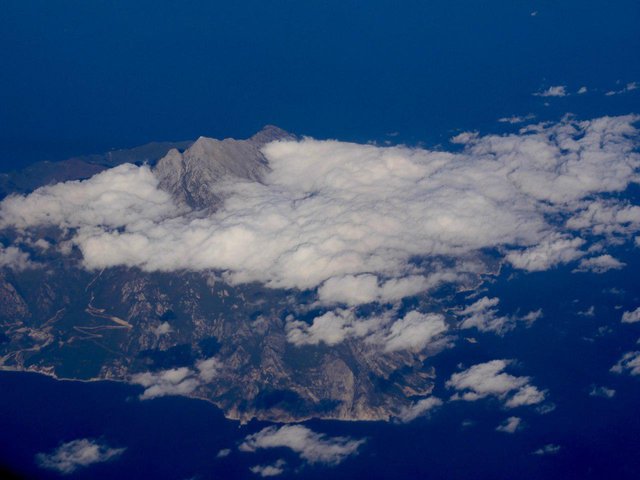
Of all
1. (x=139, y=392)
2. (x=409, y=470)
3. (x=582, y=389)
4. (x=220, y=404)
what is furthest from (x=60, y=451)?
(x=582, y=389)

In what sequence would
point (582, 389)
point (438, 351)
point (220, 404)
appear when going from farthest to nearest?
point (438, 351) < point (220, 404) < point (582, 389)

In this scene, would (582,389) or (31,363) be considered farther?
(31,363)

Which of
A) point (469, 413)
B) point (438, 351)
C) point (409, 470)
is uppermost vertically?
point (438, 351)

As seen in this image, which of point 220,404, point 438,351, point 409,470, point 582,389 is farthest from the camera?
point 438,351

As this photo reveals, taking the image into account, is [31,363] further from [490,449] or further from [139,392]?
[490,449]

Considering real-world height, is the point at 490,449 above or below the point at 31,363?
below

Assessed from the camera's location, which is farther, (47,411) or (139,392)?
(139,392)

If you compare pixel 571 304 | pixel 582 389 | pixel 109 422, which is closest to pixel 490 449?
pixel 582 389

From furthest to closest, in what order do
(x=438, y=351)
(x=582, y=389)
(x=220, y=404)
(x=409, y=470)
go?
(x=438, y=351)
(x=220, y=404)
(x=582, y=389)
(x=409, y=470)

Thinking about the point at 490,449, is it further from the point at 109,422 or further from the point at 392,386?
the point at 109,422
